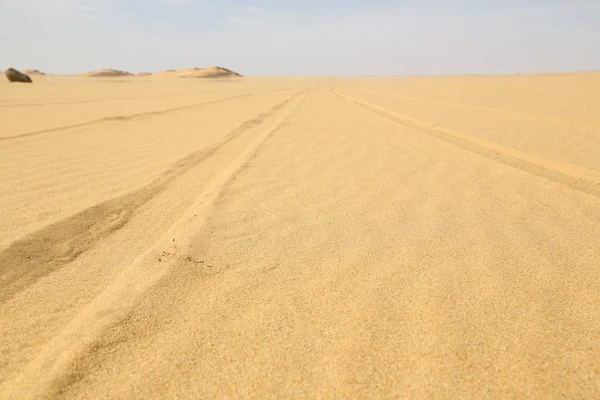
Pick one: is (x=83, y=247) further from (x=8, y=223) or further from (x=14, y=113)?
(x=14, y=113)

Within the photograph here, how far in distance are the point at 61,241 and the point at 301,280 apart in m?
1.19

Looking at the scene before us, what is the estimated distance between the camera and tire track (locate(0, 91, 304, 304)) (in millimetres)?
1597

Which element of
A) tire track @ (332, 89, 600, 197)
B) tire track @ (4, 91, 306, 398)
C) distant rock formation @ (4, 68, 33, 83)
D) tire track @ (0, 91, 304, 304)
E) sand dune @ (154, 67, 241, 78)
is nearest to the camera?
tire track @ (4, 91, 306, 398)

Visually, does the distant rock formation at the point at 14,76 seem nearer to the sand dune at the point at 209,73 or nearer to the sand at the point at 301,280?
the sand at the point at 301,280

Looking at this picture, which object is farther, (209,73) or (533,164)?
(209,73)

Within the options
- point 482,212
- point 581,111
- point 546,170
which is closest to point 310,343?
point 482,212

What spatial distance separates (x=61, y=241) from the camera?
193 cm

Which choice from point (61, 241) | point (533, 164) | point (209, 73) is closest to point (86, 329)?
point (61, 241)

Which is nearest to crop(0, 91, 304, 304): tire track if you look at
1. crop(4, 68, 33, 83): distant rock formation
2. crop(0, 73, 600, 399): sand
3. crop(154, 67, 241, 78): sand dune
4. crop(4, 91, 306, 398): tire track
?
crop(0, 73, 600, 399): sand

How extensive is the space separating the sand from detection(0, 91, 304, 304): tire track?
10 mm

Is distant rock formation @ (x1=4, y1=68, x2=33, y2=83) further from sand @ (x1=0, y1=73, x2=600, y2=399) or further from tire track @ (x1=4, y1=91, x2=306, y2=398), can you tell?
tire track @ (x1=4, y1=91, x2=306, y2=398)

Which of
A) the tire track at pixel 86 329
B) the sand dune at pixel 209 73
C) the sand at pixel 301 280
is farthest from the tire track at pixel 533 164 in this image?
the sand dune at pixel 209 73

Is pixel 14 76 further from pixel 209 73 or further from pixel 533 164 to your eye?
pixel 209 73

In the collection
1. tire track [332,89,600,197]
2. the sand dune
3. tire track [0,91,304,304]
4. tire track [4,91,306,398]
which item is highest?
tire track [4,91,306,398]
